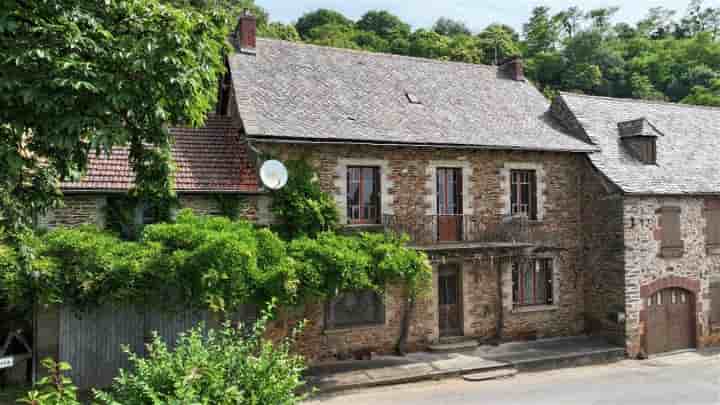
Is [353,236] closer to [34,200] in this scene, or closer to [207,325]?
[207,325]

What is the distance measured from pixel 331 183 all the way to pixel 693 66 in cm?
4438

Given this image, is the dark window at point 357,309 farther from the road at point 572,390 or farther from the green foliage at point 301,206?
the road at point 572,390

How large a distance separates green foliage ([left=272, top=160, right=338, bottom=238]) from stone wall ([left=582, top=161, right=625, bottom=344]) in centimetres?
822

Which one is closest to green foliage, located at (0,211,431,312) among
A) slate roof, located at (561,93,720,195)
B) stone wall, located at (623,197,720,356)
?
stone wall, located at (623,197,720,356)

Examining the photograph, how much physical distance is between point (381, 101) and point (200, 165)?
584cm

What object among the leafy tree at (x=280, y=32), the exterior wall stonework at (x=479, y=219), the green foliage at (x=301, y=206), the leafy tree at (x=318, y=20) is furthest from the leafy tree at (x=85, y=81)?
the leafy tree at (x=318, y=20)

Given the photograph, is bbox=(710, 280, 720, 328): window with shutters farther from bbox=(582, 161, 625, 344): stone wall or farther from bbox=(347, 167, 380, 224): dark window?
A: bbox=(347, 167, 380, 224): dark window

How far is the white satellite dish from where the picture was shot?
12.2 m

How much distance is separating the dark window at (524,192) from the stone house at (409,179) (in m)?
0.04

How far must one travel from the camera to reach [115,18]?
20.0 ft

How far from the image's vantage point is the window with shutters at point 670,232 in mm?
15430

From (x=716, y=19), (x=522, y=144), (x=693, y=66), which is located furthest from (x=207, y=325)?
(x=716, y=19)

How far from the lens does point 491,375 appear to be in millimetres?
12422

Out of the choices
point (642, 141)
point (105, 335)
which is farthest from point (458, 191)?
point (105, 335)
